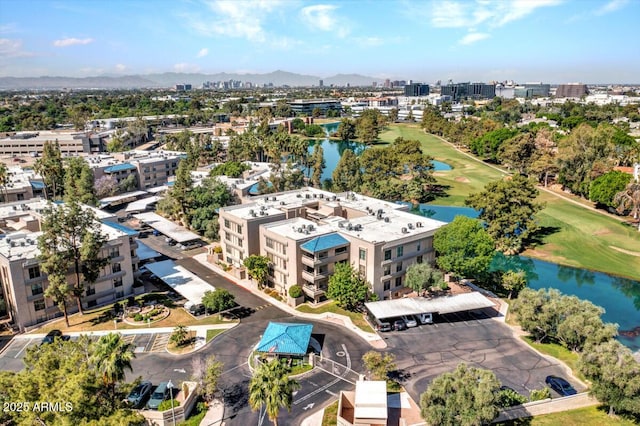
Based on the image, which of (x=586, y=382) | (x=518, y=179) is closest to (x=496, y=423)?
(x=586, y=382)

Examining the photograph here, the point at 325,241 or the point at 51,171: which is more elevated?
the point at 51,171

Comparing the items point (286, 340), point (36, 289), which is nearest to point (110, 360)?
point (286, 340)

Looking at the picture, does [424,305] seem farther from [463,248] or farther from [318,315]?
[318,315]

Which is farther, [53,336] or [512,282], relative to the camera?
[512,282]

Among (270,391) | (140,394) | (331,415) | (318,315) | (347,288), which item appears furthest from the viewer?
(318,315)

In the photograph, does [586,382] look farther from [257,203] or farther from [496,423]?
[257,203]

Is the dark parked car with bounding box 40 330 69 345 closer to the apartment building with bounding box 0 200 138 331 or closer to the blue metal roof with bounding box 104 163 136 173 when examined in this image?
the apartment building with bounding box 0 200 138 331
